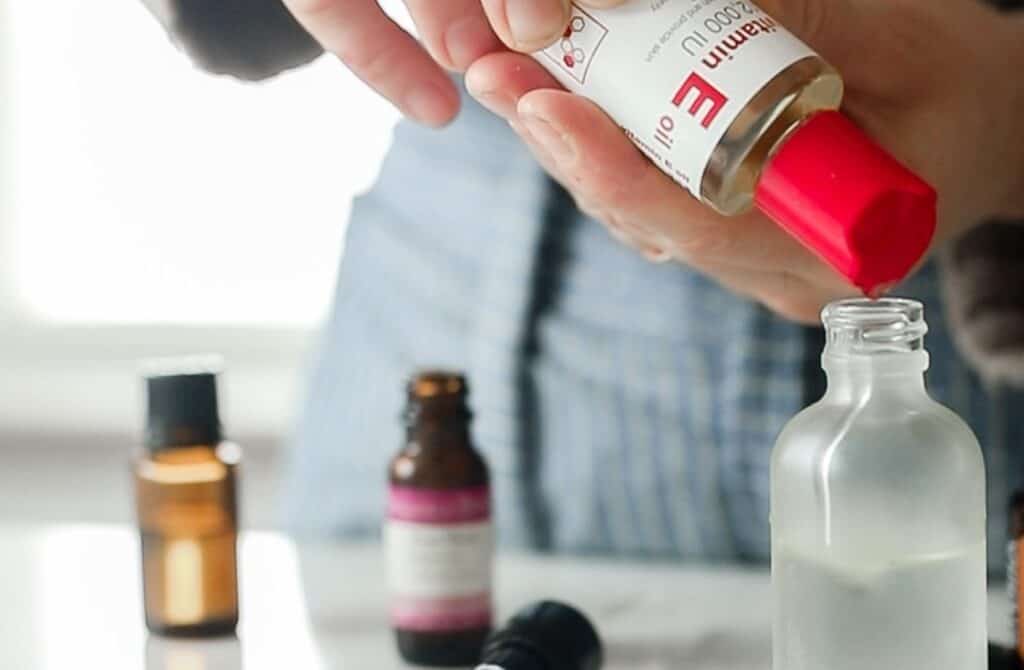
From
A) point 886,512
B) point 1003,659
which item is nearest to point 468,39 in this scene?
point 886,512

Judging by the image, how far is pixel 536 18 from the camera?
577mm

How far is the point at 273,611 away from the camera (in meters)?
0.88

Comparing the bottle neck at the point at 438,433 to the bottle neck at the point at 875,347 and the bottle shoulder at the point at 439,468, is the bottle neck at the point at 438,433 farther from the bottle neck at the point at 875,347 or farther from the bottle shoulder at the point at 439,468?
the bottle neck at the point at 875,347

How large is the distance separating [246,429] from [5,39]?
0.36m

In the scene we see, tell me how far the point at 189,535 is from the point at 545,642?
21 centimetres

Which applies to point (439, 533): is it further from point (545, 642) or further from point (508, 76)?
point (508, 76)

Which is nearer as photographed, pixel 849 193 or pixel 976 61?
pixel 849 193

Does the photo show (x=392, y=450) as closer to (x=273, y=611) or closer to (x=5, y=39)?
(x=273, y=611)

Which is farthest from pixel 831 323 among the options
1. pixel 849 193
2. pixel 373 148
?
pixel 373 148

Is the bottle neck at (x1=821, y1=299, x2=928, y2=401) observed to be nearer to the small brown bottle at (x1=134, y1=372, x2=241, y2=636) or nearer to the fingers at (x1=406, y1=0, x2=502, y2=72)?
the fingers at (x1=406, y1=0, x2=502, y2=72)

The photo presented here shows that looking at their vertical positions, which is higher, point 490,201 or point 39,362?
point 490,201

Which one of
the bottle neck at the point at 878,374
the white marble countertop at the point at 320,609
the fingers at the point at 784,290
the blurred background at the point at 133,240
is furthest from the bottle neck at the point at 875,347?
the blurred background at the point at 133,240

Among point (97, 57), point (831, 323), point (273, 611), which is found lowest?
point (273, 611)

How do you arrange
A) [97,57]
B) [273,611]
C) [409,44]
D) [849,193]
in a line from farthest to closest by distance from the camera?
[97,57] < [273,611] < [409,44] < [849,193]
